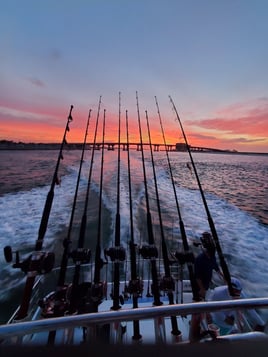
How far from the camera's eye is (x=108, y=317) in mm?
1188

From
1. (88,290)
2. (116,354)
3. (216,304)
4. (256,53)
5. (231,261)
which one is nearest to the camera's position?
(116,354)

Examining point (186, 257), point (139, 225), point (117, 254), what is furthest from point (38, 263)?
point (139, 225)

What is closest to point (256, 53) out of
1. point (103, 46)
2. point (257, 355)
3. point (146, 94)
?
point (146, 94)

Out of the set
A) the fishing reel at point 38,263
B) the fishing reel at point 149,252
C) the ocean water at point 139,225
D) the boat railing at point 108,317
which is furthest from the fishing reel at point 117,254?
the ocean water at point 139,225

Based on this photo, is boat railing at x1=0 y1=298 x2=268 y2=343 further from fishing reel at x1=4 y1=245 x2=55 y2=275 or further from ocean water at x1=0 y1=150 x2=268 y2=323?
ocean water at x1=0 y1=150 x2=268 y2=323

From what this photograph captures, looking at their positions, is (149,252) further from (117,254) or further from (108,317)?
(108,317)

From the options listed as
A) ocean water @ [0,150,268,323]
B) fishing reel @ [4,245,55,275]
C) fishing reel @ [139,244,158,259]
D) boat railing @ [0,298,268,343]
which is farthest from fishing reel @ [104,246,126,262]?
ocean water @ [0,150,268,323]

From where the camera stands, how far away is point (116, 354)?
28.9 inches

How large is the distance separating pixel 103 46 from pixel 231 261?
8.45m

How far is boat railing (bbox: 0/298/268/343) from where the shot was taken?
3.75 feet

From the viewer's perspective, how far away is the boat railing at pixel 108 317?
3.75 feet

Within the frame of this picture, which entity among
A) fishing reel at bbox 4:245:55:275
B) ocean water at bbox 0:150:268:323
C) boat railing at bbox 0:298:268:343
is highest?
boat railing at bbox 0:298:268:343

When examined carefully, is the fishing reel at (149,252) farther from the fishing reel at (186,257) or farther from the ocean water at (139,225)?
the ocean water at (139,225)

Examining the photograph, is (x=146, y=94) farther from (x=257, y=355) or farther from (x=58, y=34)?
(x=257, y=355)
